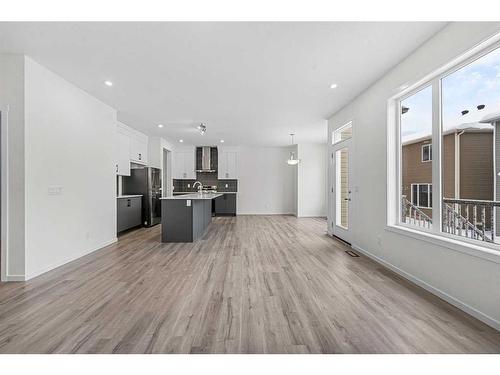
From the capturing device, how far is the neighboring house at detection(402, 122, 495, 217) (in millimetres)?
2254

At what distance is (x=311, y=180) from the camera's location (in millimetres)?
9281

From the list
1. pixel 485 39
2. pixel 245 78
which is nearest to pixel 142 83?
pixel 245 78

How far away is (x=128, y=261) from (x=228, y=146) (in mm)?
6807

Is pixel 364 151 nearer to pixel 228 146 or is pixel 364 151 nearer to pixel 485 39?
pixel 485 39

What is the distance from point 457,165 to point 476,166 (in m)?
0.18

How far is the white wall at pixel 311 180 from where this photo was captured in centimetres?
923

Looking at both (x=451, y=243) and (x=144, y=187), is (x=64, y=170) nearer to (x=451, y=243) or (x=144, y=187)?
(x=144, y=187)

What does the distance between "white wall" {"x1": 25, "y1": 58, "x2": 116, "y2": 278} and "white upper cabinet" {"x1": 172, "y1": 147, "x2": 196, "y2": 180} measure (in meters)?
4.80

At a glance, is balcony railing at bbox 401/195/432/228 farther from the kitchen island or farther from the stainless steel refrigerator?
the stainless steel refrigerator

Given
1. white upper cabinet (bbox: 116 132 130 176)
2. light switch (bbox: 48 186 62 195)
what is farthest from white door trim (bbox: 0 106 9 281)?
white upper cabinet (bbox: 116 132 130 176)

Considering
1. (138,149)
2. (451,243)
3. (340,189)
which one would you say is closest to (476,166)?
(451,243)

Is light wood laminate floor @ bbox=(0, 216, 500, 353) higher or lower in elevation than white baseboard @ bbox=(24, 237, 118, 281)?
lower

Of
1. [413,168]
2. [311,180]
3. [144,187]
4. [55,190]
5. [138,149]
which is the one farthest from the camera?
[311,180]

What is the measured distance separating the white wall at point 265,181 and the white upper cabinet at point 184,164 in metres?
1.95
